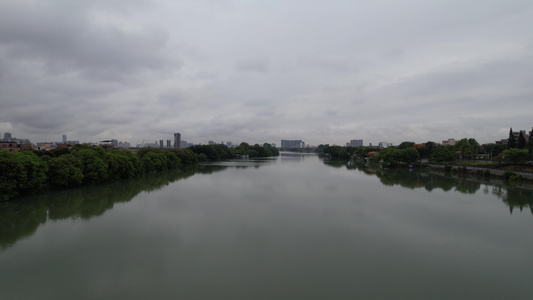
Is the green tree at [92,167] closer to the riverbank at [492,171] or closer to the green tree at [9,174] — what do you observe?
the green tree at [9,174]

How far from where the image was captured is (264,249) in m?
6.72

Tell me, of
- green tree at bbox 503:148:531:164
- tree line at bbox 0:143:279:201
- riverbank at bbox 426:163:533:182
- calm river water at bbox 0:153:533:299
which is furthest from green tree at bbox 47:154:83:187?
green tree at bbox 503:148:531:164

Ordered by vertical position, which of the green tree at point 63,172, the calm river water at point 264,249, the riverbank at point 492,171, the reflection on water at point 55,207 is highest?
the green tree at point 63,172

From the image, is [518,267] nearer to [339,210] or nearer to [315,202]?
[339,210]

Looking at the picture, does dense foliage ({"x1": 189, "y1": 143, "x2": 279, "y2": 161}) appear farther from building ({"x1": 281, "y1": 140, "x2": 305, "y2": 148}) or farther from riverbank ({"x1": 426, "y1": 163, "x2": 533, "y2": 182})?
building ({"x1": 281, "y1": 140, "x2": 305, "y2": 148})

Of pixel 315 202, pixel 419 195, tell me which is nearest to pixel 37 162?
pixel 315 202

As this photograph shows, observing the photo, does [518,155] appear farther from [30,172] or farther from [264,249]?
[30,172]

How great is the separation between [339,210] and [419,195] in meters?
6.68

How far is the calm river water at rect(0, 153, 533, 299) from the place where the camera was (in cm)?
496

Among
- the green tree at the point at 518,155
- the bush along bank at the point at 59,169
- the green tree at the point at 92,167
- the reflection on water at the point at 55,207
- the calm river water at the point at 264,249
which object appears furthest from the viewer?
the green tree at the point at 518,155

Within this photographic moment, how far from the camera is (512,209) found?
455 inches

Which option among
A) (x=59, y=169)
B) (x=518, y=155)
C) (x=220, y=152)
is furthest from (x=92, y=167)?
(x=220, y=152)

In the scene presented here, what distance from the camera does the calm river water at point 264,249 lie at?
4.96 meters

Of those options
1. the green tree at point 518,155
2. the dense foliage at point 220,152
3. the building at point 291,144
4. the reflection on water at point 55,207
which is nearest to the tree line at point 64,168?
the reflection on water at point 55,207
